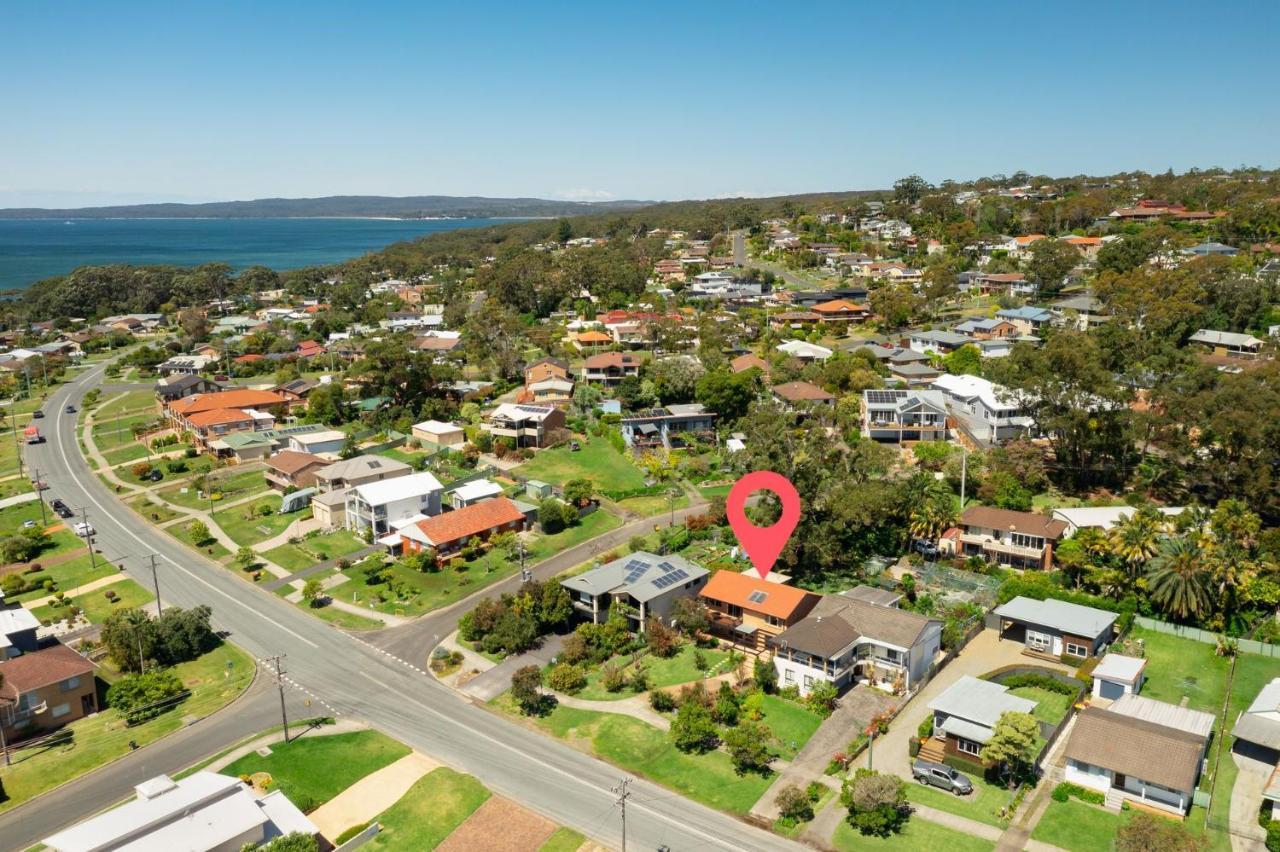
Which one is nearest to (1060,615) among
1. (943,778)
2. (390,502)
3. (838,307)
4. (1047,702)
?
(1047,702)

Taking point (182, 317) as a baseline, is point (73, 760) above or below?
below

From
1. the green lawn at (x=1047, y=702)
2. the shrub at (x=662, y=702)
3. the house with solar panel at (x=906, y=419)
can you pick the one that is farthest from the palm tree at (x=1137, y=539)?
the shrub at (x=662, y=702)

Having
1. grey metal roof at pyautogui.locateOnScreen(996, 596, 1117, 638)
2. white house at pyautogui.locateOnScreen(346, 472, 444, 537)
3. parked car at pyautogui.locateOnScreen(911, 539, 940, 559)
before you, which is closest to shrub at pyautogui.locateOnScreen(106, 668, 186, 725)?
white house at pyautogui.locateOnScreen(346, 472, 444, 537)

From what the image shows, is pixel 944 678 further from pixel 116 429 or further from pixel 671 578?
pixel 116 429

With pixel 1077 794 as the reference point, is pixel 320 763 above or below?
below

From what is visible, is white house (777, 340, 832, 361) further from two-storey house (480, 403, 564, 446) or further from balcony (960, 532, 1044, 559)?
balcony (960, 532, 1044, 559)

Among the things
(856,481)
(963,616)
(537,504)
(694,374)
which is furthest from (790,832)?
(694,374)

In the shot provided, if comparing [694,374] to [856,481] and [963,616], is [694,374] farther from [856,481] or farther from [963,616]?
[963,616]

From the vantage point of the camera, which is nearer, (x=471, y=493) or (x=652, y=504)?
(x=471, y=493)
